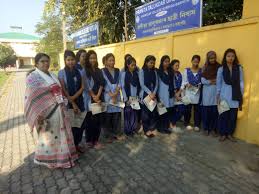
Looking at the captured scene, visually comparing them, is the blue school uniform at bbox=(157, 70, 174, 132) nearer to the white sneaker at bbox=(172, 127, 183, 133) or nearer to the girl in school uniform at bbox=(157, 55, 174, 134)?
the girl in school uniform at bbox=(157, 55, 174, 134)

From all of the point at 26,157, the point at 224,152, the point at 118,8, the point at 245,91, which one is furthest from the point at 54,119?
the point at 118,8

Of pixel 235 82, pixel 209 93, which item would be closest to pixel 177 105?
pixel 209 93

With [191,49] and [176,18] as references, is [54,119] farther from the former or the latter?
[176,18]

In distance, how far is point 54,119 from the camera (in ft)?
12.4

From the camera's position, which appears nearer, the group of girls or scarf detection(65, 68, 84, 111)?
scarf detection(65, 68, 84, 111)

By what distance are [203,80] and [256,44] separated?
1153 millimetres

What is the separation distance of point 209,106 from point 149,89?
4.23 ft

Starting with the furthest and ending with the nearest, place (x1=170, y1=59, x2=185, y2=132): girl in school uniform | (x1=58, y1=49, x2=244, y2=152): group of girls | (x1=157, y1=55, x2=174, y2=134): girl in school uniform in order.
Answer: (x1=170, y1=59, x2=185, y2=132): girl in school uniform, (x1=157, y1=55, x2=174, y2=134): girl in school uniform, (x1=58, y1=49, x2=244, y2=152): group of girls

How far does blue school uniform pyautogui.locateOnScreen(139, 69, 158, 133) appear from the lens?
5.08 m

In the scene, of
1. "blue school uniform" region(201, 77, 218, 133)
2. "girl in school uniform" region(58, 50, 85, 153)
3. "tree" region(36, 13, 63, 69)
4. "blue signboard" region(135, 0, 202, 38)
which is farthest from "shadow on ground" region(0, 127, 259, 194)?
"tree" region(36, 13, 63, 69)

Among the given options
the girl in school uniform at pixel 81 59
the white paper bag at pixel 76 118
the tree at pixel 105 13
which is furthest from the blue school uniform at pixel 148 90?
the tree at pixel 105 13

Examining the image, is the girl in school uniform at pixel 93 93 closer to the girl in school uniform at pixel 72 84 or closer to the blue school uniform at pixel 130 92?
the girl in school uniform at pixel 72 84

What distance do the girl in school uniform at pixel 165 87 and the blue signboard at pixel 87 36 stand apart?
6.33 metres

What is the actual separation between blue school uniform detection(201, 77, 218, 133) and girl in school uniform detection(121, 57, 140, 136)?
136 cm
